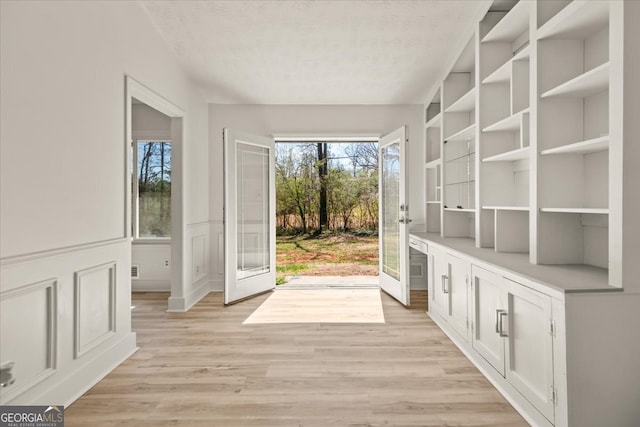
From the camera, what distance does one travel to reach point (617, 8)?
5.49ft

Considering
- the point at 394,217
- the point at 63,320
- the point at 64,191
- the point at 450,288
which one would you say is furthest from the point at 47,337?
the point at 394,217

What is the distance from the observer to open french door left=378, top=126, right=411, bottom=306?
4.23 meters

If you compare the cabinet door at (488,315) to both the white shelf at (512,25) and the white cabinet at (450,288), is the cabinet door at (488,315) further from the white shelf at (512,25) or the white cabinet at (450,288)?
the white shelf at (512,25)

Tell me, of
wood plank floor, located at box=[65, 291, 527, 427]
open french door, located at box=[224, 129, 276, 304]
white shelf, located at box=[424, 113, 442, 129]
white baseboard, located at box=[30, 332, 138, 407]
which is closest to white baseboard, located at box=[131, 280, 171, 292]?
open french door, located at box=[224, 129, 276, 304]

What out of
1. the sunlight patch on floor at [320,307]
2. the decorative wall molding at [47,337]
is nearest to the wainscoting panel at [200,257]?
the sunlight patch on floor at [320,307]

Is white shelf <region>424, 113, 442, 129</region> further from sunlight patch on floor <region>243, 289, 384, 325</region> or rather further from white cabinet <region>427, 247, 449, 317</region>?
sunlight patch on floor <region>243, 289, 384, 325</region>

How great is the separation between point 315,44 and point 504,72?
5.84 feet

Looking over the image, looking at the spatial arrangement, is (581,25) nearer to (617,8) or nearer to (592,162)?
(617,8)

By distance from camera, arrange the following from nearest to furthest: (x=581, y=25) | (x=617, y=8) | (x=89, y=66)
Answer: (x=617, y=8)
(x=581, y=25)
(x=89, y=66)

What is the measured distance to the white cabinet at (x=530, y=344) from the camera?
5.82 feet

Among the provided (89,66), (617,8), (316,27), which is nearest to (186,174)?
(89,66)

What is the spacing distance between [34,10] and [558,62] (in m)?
3.08

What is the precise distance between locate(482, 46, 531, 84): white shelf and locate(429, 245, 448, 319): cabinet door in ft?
5.15
